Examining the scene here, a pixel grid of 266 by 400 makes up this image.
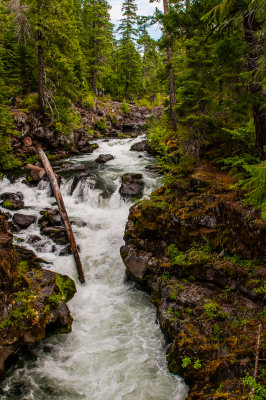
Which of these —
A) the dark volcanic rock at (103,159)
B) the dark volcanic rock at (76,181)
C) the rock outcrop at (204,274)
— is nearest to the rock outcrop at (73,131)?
the dark volcanic rock at (76,181)

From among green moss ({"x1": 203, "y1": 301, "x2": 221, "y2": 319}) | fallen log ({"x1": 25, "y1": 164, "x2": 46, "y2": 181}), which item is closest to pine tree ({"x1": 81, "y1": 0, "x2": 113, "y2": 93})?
fallen log ({"x1": 25, "y1": 164, "x2": 46, "y2": 181})

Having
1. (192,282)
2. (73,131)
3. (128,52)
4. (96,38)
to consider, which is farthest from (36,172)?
(128,52)

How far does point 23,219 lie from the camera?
11.8 meters

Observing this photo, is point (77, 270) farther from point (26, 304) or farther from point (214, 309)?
point (214, 309)

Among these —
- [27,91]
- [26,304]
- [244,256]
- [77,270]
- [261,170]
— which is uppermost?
[27,91]

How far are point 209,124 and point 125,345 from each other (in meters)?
8.52

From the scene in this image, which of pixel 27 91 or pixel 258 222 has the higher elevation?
pixel 27 91

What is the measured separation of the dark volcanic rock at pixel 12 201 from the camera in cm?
1290

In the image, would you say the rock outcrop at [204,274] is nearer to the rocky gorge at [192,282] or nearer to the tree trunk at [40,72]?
the rocky gorge at [192,282]

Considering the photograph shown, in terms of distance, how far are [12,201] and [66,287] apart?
711 centimetres

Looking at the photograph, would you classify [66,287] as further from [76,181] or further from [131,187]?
[76,181]

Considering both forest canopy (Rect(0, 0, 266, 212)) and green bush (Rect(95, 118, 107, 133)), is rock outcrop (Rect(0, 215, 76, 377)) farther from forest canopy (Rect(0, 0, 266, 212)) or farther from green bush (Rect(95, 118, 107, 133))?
green bush (Rect(95, 118, 107, 133))

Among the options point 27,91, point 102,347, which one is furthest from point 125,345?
point 27,91

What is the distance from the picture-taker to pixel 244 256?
6.69 meters
